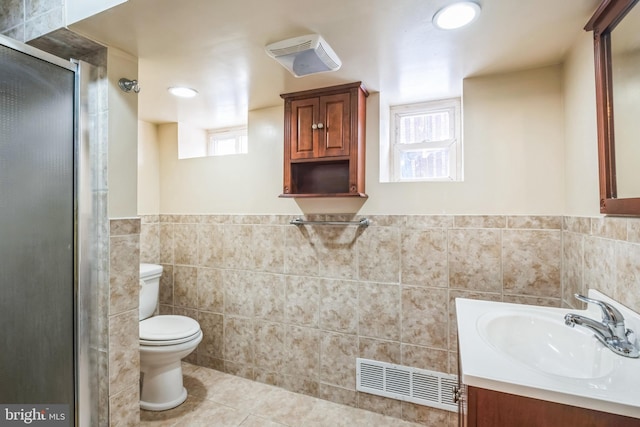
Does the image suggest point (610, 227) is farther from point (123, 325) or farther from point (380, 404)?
point (123, 325)

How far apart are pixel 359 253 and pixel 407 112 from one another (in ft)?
3.43

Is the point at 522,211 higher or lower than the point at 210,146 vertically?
lower

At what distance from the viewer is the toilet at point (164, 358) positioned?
191 cm

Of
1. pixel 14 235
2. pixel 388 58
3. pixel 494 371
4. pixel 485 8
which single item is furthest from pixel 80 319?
pixel 485 8

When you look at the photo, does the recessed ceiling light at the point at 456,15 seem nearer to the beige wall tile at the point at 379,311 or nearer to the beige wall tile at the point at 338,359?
the beige wall tile at the point at 379,311

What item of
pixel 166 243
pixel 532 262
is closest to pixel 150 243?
pixel 166 243

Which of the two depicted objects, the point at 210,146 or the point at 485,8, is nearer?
the point at 485,8

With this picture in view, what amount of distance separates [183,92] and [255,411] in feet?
6.98

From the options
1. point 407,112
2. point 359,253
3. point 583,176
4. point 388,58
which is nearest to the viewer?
point 583,176

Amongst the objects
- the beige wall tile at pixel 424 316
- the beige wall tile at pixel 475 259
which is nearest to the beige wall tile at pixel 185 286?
the beige wall tile at pixel 424 316

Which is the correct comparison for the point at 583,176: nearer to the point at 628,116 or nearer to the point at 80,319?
the point at 628,116

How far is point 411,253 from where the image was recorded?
1926 mm

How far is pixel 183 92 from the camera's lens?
2.06m

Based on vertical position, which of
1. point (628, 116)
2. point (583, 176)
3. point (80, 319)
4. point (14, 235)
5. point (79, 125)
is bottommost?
point (80, 319)
